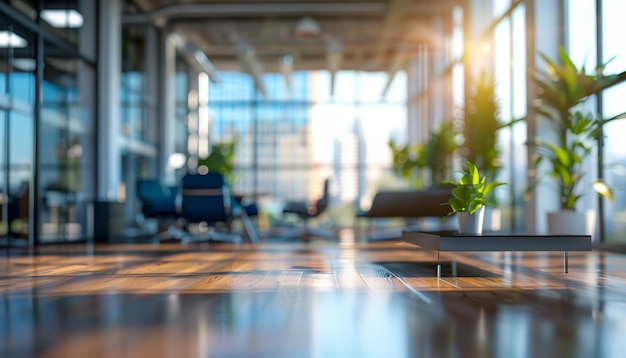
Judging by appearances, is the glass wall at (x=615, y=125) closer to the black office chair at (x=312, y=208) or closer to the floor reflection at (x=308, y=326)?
the floor reflection at (x=308, y=326)

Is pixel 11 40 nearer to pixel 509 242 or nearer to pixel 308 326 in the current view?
pixel 509 242

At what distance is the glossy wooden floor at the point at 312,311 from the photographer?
208 cm

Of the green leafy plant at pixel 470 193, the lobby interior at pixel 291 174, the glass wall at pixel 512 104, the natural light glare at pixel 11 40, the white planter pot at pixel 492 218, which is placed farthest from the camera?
the glass wall at pixel 512 104

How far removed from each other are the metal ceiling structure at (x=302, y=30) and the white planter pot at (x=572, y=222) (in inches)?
216

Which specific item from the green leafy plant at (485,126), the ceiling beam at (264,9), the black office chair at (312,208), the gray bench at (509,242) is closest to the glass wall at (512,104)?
the green leafy plant at (485,126)

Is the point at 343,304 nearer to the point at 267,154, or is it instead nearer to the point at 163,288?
the point at 163,288

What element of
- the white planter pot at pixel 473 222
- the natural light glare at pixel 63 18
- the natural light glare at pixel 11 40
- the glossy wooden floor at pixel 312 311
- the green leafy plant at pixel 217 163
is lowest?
the glossy wooden floor at pixel 312 311

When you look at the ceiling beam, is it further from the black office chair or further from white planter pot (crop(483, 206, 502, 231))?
white planter pot (crop(483, 206, 502, 231))

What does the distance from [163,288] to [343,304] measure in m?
1.08

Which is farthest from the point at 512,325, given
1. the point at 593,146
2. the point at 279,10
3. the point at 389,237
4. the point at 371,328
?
the point at 279,10

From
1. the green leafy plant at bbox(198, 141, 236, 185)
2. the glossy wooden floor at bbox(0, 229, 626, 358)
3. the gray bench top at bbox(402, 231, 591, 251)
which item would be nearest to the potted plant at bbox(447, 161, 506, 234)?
the glossy wooden floor at bbox(0, 229, 626, 358)

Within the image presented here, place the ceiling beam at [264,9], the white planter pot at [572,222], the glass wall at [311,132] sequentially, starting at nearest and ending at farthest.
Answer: the white planter pot at [572,222] < the ceiling beam at [264,9] < the glass wall at [311,132]

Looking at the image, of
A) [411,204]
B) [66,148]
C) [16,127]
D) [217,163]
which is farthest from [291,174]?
[411,204]

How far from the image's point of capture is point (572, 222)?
6738mm
